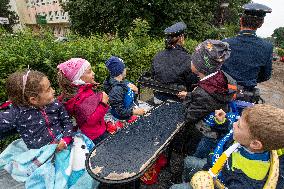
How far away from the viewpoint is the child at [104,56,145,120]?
377 centimetres

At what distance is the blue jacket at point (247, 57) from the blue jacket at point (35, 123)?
2.65 m

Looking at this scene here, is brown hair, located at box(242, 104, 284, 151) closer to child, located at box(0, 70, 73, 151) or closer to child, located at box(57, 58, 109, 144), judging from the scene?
child, located at box(57, 58, 109, 144)

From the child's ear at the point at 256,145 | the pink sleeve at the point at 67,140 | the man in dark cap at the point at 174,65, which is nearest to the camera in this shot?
the child's ear at the point at 256,145

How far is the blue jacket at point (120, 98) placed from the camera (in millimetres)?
3754

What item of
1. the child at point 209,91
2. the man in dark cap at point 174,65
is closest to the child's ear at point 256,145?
the child at point 209,91

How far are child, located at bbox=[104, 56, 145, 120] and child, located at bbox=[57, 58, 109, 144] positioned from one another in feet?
1.51

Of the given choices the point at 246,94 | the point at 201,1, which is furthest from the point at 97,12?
the point at 246,94

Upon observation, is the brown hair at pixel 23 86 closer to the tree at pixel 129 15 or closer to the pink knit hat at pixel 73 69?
the pink knit hat at pixel 73 69

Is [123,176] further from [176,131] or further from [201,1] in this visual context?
[201,1]

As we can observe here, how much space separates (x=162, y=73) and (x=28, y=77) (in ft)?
7.78

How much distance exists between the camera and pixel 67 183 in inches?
109

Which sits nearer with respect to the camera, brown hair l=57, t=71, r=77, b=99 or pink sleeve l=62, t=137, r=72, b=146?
pink sleeve l=62, t=137, r=72, b=146

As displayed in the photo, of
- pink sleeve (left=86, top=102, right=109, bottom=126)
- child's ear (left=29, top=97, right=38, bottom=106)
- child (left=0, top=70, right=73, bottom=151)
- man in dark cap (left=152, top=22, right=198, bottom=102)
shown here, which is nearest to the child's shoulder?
child (left=0, top=70, right=73, bottom=151)

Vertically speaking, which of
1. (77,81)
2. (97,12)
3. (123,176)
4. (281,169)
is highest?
(77,81)
